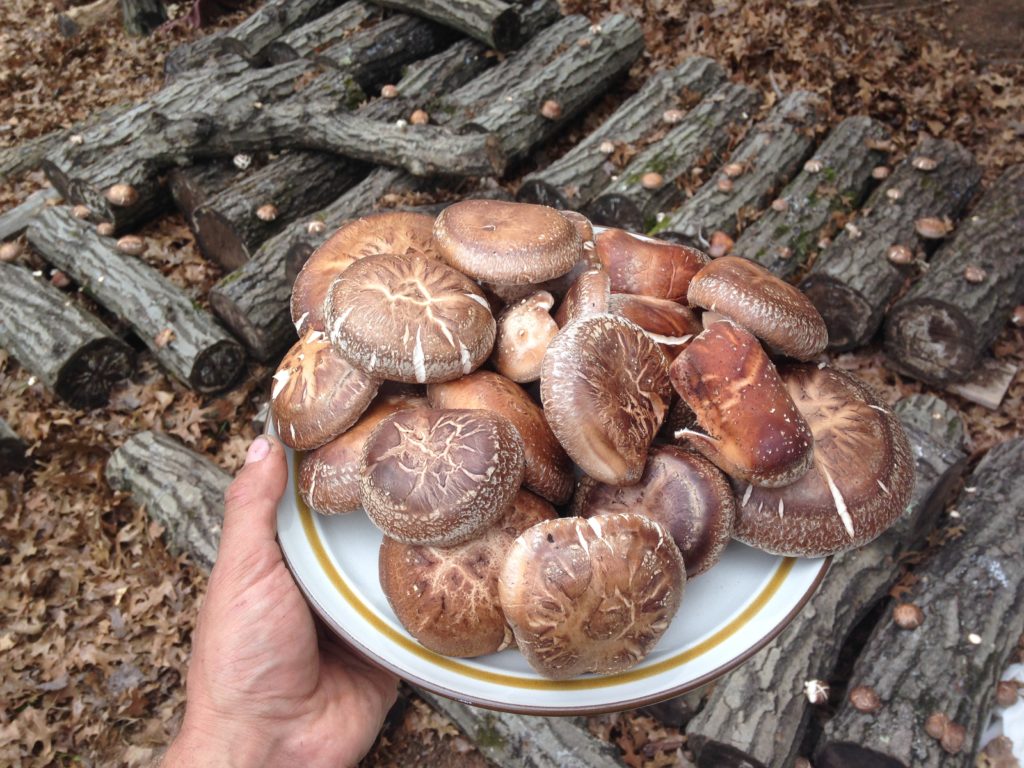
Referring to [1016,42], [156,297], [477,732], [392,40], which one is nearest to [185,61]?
[392,40]

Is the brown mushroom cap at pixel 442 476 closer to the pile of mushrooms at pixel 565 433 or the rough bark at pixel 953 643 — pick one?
the pile of mushrooms at pixel 565 433

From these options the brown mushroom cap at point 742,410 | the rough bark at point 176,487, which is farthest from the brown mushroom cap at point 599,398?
the rough bark at point 176,487

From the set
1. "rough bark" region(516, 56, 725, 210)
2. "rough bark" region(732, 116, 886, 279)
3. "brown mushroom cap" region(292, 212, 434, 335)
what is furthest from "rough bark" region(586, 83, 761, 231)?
"brown mushroom cap" region(292, 212, 434, 335)

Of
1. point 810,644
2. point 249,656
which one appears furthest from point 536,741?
point 249,656

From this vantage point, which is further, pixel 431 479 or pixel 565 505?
pixel 565 505

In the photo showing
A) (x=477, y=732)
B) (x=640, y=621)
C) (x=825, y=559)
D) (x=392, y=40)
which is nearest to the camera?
(x=640, y=621)

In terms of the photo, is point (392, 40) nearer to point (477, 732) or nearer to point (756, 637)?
point (477, 732)

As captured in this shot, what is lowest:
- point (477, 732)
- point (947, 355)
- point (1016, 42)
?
point (477, 732)
